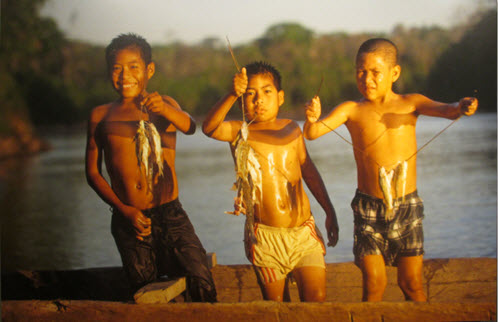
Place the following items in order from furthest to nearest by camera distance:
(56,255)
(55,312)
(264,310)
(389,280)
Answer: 1. (56,255)
2. (389,280)
3. (55,312)
4. (264,310)

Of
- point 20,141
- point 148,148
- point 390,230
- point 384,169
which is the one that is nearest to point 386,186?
point 384,169

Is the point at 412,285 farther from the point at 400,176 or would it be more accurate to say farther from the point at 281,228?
the point at 281,228

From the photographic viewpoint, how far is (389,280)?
3.94 metres

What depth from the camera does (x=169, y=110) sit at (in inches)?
127

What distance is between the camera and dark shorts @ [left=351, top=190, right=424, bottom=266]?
315 centimetres

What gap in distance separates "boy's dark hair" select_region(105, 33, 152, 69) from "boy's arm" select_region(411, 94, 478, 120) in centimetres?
153

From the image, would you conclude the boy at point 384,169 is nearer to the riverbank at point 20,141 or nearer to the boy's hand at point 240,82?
the boy's hand at point 240,82

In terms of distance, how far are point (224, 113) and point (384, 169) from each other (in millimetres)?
892

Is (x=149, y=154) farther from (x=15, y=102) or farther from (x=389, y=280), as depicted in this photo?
(x=15, y=102)

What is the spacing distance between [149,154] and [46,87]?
25.1ft

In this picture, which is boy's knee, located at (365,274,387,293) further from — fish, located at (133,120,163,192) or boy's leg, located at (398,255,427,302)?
fish, located at (133,120,163,192)

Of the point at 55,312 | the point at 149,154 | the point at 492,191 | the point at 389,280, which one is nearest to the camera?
the point at 55,312

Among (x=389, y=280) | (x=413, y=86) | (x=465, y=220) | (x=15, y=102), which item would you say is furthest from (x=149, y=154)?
(x=15, y=102)

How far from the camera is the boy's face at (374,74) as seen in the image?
314cm
